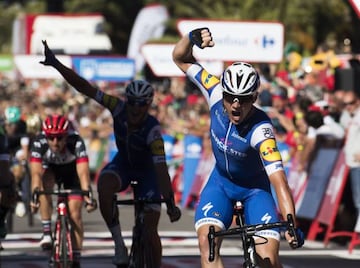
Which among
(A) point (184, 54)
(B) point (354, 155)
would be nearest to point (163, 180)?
(A) point (184, 54)

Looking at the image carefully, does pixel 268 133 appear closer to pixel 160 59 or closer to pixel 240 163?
pixel 240 163

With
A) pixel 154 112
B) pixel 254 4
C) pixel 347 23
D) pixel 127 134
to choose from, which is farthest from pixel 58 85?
pixel 127 134

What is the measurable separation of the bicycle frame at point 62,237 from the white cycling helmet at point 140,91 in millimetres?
1288

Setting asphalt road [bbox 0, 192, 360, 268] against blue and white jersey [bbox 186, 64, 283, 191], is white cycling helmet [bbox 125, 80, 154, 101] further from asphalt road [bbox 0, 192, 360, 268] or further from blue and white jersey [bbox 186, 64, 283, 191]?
asphalt road [bbox 0, 192, 360, 268]

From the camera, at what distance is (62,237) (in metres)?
14.0

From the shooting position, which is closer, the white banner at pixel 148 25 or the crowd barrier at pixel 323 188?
the crowd barrier at pixel 323 188

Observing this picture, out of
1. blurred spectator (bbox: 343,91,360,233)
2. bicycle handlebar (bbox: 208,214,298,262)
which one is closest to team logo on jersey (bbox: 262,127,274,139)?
bicycle handlebar (bbox: 208,214,298,262)

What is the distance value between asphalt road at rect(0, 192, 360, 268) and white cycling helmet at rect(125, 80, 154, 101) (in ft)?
9.67

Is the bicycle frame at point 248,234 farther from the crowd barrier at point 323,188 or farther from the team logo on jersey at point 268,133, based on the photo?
the crowd barrier at point 323,188

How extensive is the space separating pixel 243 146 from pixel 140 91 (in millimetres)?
2847

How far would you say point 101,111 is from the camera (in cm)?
3794

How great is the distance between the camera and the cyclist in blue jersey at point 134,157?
42.8 ft

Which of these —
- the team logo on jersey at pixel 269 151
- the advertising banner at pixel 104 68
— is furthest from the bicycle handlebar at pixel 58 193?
the advertising banner at pixel 104 68

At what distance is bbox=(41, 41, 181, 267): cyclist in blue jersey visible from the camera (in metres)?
13.1
